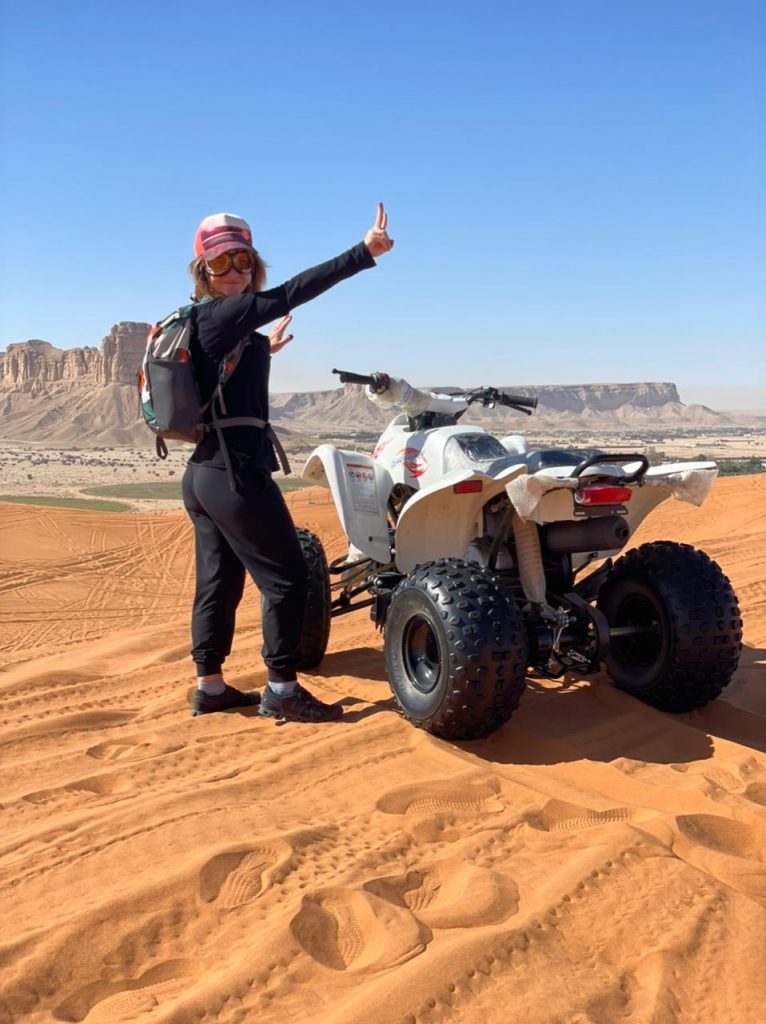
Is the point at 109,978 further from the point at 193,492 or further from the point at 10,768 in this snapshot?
the point at 193,492

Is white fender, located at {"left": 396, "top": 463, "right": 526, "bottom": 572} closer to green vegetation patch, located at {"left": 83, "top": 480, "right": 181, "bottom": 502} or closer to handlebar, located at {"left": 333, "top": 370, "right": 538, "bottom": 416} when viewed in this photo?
handlebar, located at {"left": 333, "top": 370, "right": 538, "bottom": 416}

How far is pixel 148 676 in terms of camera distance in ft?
17.9

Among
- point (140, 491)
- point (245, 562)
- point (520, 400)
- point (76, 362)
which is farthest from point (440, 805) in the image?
point (76, 362)

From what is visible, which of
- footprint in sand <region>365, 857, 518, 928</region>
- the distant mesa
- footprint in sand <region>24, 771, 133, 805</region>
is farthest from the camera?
the distant mesa

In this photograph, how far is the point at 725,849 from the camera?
306cm

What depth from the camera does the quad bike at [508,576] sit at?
3.84 metres

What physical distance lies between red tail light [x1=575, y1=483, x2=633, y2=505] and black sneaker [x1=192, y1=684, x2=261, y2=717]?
2.02 meters

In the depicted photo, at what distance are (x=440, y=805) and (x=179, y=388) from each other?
2.17 m

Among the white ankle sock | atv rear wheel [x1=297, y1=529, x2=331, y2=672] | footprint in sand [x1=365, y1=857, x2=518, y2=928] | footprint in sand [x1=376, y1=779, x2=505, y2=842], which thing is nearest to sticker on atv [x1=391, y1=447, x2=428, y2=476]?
atv rear wheel [x1=297, y1=529, x2=331, y2=672]

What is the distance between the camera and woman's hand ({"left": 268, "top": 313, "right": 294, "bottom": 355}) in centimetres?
459

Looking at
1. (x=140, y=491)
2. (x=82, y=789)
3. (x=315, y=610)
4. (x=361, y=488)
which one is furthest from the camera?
(x=140, y=491)

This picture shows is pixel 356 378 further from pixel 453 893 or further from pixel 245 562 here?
pixel 453 893

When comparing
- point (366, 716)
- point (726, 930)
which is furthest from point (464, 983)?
point (366, 716)

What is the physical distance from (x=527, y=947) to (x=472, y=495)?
233 centimetres
